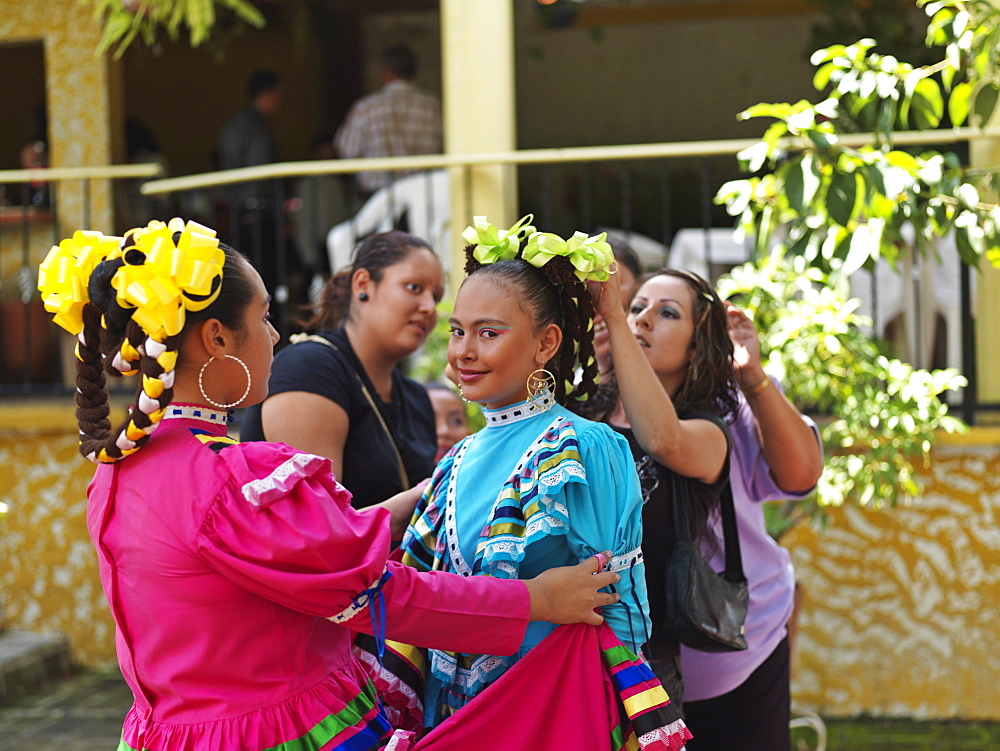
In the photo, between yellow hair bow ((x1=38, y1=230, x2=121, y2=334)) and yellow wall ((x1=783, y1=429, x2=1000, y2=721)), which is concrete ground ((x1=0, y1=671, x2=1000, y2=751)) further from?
yellow hair bow ((x1=38, y1=230, x2=121, y2=334))

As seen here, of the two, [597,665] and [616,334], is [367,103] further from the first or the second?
[597,665]

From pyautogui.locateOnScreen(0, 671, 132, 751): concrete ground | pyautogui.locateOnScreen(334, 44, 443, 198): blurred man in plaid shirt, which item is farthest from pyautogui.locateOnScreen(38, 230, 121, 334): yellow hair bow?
pyautogui.locateOnScreen(334, 44, 443, 198): blurred man in plaid shirt

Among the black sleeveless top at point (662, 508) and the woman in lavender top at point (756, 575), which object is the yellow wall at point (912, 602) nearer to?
the woman in lavender top at point (756, 575)

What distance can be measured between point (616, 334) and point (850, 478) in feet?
7.52

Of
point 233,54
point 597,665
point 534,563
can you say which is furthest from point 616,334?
point 233,54

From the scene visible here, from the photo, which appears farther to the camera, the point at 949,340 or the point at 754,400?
the point at 949,340

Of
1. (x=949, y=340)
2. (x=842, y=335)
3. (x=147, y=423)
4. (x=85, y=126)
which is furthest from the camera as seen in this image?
(x=85, y=126)

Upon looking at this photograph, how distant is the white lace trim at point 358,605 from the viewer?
186 centimetres

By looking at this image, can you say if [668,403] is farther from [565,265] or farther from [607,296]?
[565,265]

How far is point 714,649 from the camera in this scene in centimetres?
249

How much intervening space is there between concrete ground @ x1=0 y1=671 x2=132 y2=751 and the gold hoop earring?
3506mm

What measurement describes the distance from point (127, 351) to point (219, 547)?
0.36 meters

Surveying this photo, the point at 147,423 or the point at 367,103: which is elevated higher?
the point at 367,103

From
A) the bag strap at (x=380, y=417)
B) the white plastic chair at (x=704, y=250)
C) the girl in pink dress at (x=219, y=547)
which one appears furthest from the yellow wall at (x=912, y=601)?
the girl in pink dress at (x=219, y=547)
